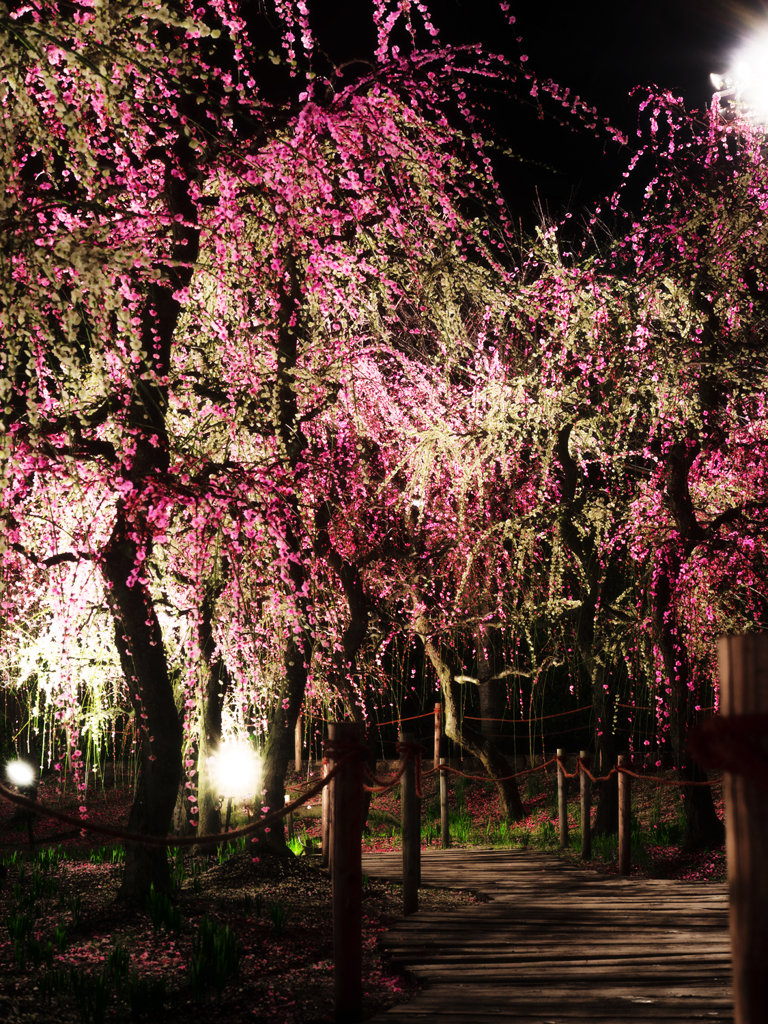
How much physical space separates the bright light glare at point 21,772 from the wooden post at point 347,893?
11336 mm

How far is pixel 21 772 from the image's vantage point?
14.0 m

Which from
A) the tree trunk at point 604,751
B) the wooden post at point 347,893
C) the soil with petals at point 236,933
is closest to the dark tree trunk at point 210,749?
the soil with petals at point 236,933

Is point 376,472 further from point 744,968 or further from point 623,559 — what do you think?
point 744,968

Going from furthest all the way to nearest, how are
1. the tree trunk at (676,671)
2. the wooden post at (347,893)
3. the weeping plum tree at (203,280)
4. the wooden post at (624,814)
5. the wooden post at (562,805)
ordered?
the wooden post at (562,805)
the tree trunk at (676,671)
the wooden post at (624,814)
the weeping plum tree at (203,280)
the wooden post at (347,893)

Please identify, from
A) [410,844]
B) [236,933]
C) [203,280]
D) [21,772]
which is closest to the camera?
[236,933]

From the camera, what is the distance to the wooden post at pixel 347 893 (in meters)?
3.75

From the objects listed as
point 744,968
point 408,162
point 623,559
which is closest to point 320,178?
point 408,162

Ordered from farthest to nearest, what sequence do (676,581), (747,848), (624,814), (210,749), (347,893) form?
(210,749), (676,581), (624,814), (347,893), (747,848)

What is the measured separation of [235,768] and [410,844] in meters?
4.45

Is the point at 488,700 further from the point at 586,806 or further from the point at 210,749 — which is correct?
the point at 210,749

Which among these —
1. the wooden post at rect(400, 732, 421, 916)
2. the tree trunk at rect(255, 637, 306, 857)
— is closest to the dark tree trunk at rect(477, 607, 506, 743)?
the tree trunk at rect(255, 637, 306, 857)

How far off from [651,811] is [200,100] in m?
12.4

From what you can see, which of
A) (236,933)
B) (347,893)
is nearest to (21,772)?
(236,933)

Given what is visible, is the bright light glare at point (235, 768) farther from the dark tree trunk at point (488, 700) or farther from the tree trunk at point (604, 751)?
the dark tree trunk at point (488, 700)
